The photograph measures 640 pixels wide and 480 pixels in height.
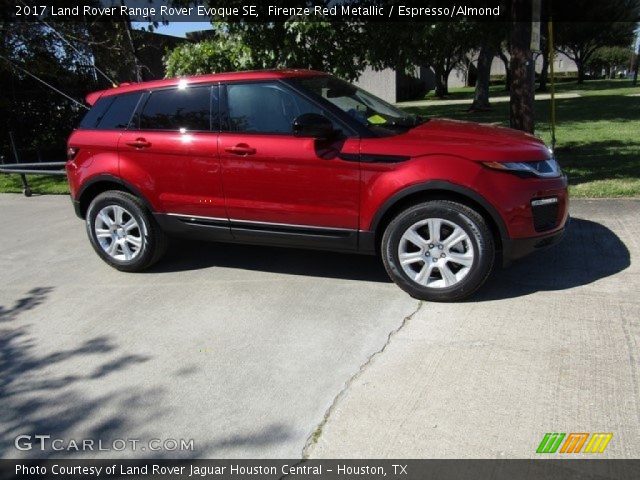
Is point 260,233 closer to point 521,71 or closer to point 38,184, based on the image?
point 521,71

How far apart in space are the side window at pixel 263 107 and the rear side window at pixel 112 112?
104 centimetres

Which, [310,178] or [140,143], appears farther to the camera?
[140,143]

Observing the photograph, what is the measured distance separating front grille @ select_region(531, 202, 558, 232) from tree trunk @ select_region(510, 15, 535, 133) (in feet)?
15.1

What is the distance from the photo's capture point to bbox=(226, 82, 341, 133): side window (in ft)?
14.7

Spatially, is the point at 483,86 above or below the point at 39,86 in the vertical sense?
below

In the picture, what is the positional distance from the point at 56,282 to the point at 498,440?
4.21 meters

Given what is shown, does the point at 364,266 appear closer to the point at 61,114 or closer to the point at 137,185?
the point at 137,185

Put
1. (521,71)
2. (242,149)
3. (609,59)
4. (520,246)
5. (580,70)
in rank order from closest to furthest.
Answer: (520,246)
(242,149)
(521,71)
(580,70)
(609,59)

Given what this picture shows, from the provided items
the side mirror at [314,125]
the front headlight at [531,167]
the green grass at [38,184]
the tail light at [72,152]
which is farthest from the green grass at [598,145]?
the green grass at [38,184]

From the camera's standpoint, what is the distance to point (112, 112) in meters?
5.21

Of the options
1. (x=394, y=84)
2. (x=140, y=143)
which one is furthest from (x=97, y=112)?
(x=394, y=84)

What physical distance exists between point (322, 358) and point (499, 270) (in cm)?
199

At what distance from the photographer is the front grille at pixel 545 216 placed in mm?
4062

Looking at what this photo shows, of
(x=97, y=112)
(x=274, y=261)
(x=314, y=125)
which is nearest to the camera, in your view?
(x=314, y=125)
